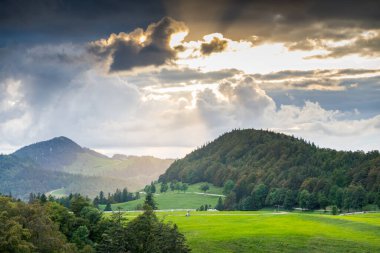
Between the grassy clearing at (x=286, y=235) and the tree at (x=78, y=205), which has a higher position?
the tree at (x=78, y=205)

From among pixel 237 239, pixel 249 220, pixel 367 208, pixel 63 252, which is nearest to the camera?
pixel 63 252

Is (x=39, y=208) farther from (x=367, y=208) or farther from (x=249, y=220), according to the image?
(x=367, y=208)

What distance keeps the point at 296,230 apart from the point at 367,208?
8352cm

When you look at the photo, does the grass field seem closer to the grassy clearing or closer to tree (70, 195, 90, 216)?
the grassy clearing

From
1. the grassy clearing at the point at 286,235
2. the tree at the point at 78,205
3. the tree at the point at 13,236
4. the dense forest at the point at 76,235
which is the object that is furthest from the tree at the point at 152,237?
the tree at the point at 78,205

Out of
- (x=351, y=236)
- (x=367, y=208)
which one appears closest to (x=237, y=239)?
(x=351, y=236)

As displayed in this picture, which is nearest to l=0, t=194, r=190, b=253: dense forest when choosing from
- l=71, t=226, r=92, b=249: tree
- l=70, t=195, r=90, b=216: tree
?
l=71, t=226, r=92, b=249: tree

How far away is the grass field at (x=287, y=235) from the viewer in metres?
111

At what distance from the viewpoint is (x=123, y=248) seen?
10169 centimetres

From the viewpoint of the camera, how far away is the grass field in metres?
111

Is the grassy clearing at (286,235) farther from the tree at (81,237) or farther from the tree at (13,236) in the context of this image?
the tree at (13,236)

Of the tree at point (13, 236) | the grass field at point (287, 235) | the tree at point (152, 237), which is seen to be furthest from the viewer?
the grass field at point (287, 235)

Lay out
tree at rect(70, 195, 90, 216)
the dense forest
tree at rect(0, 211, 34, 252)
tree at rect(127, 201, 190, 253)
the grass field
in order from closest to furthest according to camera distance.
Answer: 1. tree at rect(0, 211, 34, 252)
2. the dense forest
3. tree at rect(127, 201, 190, 253)
4. the grass field
5. tree at rect(70, 195, 90, 216)

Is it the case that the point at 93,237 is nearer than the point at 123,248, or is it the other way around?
the point at 123,248
